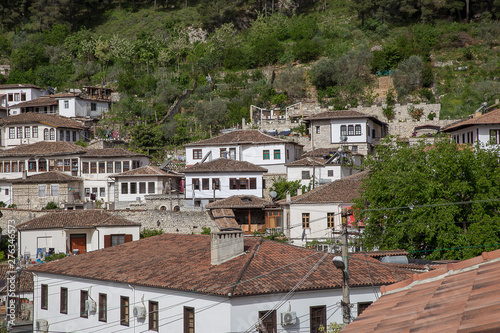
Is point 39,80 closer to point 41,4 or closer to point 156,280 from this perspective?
point 41,4

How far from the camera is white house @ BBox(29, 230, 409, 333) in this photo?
15703 millimetres

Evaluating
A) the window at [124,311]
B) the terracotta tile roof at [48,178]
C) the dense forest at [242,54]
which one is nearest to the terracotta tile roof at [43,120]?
the dense forest at [242,54]

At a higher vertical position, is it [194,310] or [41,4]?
[41,4]

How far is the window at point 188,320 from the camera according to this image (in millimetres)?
16438

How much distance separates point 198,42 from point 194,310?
2717 inches

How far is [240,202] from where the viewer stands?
3928 cm

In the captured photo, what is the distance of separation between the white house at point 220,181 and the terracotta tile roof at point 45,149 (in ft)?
40.2

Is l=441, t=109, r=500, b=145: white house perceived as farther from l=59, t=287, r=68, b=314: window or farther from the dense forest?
l=59, t=287, r=68, b=314: window

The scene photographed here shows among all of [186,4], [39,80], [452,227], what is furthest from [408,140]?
[186,4]

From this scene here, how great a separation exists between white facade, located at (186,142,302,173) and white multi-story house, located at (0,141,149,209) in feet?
21.9

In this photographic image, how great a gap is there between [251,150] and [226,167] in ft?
16.3

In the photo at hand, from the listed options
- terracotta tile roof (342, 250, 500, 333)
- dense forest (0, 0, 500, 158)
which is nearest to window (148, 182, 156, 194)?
dense forest (0, 0, 500, 158)

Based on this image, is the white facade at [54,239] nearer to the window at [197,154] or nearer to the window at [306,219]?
the window at [306,219]

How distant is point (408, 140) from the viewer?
49.7 m
